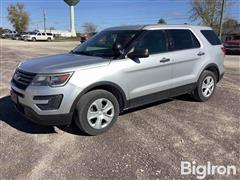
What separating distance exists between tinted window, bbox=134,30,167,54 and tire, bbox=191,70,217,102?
4.46ft

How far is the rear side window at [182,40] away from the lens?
17.2 feet

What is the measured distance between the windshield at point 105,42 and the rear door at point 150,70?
0.25m

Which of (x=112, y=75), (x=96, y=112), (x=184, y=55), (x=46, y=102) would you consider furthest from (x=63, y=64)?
(x=184, y=55)

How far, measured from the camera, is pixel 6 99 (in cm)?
630

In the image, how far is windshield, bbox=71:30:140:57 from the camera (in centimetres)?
470

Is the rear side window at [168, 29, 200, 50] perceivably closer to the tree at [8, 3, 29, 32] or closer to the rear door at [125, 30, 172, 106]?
the rear door at [125, 30, 172, 106]

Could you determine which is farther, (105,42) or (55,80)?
(105,42)

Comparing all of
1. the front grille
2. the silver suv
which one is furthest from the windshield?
the front grille

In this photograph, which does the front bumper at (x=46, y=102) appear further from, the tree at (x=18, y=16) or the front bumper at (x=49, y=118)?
the tree at (x=18, y=16)

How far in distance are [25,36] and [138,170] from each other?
5096 centimetres

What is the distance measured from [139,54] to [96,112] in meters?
1.21

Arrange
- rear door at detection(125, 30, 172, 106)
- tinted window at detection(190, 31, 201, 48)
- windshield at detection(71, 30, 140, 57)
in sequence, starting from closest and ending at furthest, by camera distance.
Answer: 1. rear door at detection(125, 30, 172, 106)
2. windshield at detection(71, 30, 140, 57)
3. tinted window at detection(190, 31, 201, 48)

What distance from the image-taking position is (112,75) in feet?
14.0

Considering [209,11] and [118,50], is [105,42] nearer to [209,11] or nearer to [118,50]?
[118,50]
